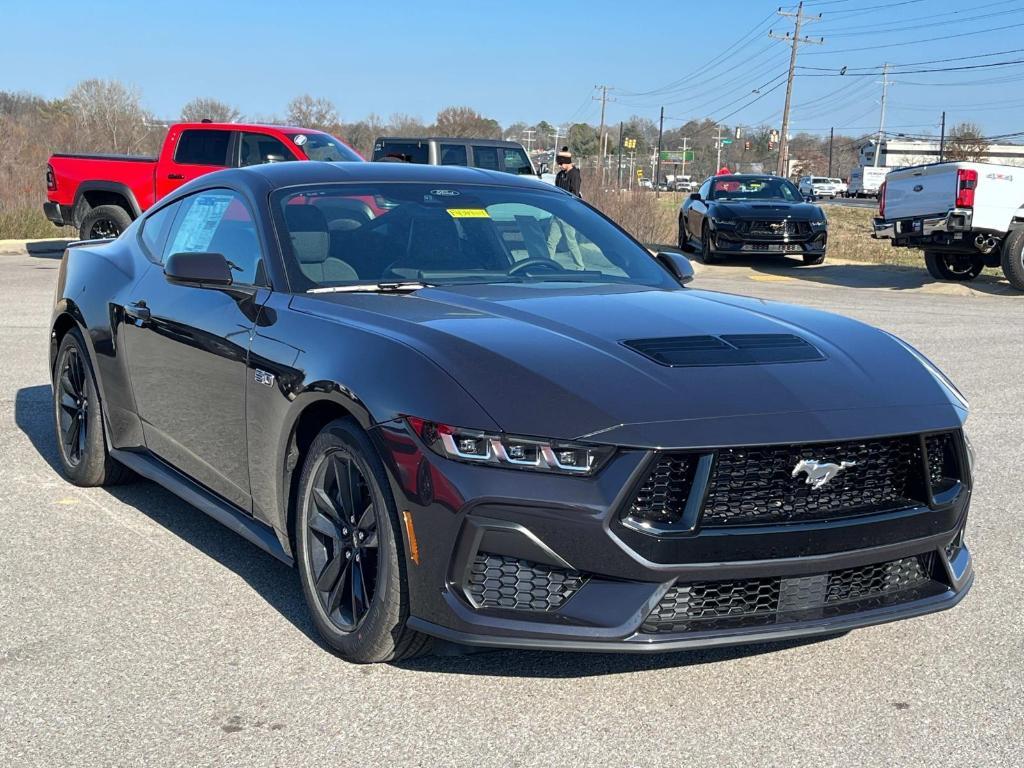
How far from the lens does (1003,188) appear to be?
17266mm

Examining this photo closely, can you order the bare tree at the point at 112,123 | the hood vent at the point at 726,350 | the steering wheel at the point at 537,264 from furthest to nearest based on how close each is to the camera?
1. the bare tree at the point at 112,123
2. the steering wheel at the point at 537,264
3. the hood vent at the point at 726,350

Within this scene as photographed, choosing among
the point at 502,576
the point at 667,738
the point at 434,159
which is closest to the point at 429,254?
the point at 502,576

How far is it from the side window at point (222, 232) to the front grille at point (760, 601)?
2.07 m

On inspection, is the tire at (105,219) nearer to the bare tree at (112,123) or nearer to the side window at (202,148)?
the side window at (202,148)

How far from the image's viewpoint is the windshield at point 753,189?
22.3m

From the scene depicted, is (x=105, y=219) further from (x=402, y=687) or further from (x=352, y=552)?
(x=402, y=687)

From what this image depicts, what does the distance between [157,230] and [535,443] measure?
10.2ft

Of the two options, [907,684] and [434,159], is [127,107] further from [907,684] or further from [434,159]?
[907,684]

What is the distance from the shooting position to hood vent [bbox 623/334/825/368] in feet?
12.2

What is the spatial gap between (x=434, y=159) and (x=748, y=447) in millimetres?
17870

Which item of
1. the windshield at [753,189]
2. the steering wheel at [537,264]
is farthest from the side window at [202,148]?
the steering wheel at [537,264]

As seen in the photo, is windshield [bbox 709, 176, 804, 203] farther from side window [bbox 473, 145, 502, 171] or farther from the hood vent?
the hood vent

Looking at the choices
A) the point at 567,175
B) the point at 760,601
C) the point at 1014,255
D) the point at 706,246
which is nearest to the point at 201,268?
the point at 760,601

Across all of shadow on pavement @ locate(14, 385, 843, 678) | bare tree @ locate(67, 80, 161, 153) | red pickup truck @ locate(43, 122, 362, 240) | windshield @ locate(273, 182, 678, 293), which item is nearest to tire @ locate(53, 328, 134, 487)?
shadow on pavement @ locate(14, 385, 843, 678)
